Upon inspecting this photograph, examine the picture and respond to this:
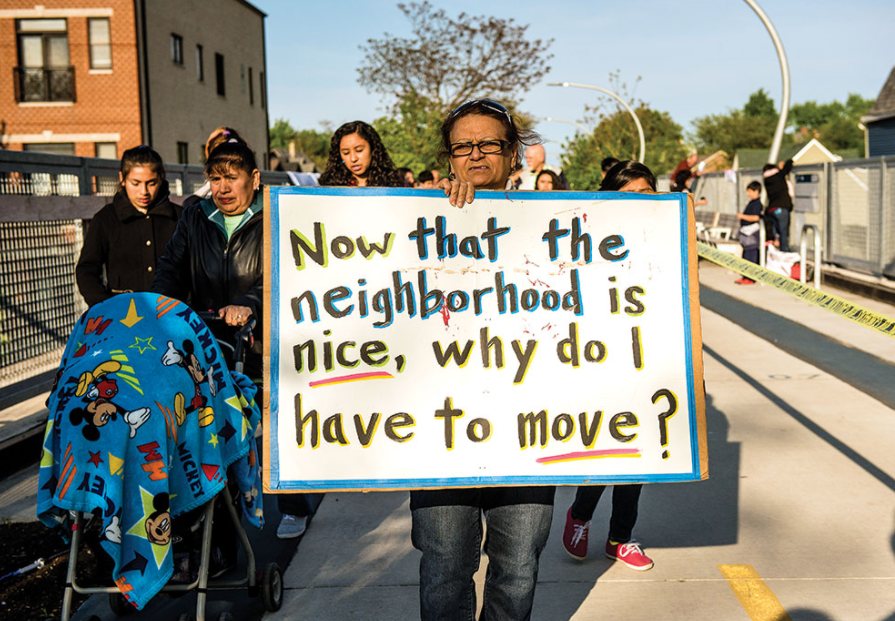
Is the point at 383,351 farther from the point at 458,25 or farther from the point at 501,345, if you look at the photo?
the point at 458,25

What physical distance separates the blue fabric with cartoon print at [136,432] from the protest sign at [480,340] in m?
0.55

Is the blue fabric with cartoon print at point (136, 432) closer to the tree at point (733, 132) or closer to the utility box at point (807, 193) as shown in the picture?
the utility box at point (807, 193)

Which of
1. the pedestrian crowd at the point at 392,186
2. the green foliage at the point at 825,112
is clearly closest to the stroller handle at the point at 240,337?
the pedestrian crowd at the point at 392,186

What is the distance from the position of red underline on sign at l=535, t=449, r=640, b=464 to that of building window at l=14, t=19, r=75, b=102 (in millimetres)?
28727

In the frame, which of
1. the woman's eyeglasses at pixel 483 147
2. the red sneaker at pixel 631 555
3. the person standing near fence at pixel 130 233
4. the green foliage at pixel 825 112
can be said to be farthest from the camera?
the green foliage at pixel 825 112

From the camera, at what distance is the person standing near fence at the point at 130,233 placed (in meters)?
5.21

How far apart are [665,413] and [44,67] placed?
29.4 m

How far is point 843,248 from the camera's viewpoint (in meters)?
15.9

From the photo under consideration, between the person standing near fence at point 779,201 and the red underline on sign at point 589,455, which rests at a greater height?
the person standing near fence at point 779,201

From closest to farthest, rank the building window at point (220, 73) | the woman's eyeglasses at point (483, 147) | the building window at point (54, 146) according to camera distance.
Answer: the woman's eyeglasses at point (483, 147) < the building window at point (54, 146) < the building window at point (220, 73)

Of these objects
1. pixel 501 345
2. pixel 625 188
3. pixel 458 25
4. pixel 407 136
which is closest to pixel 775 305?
pixel 625 188

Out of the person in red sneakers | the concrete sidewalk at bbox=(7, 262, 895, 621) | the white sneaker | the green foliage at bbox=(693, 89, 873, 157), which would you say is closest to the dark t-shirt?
the concrete sidewalk at bbox=(7, 262, 895, 621)

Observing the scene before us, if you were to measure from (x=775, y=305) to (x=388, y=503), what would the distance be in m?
8.81

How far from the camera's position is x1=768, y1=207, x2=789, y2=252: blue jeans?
15.4 meters
